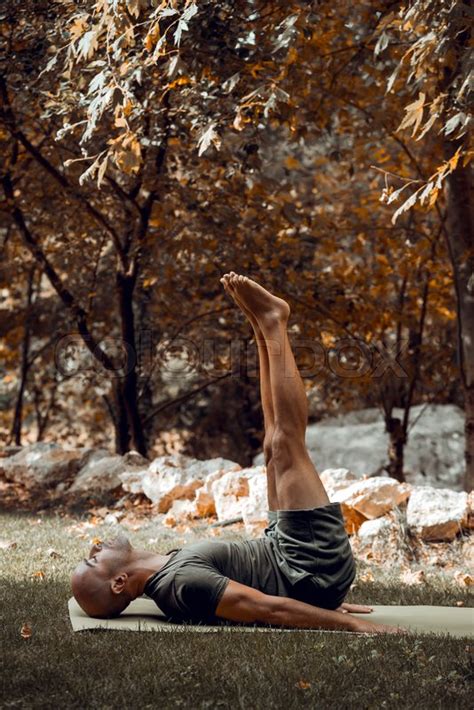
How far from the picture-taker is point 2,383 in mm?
11250

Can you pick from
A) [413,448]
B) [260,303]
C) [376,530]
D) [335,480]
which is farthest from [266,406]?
[413,448]

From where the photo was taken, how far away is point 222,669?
2723 mm

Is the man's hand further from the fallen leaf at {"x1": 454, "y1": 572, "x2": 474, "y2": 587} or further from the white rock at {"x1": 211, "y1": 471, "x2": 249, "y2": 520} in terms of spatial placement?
the white rock at {"x1": 211, "y1": 471, "x2": 249, "y2": 520}

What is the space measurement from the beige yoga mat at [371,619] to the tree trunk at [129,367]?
14.5 ft

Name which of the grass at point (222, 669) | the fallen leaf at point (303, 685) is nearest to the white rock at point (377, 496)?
the grass at point (222, 669)

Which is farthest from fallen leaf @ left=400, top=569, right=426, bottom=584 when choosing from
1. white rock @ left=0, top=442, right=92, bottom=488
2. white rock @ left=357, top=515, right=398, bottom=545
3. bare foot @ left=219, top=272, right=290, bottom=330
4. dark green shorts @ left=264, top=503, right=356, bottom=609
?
white rock @ left=0, top=442, right=92, bottom=488

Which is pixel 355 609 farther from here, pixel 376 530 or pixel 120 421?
pixel 120 421

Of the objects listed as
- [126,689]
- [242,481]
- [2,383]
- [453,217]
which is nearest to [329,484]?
[242,481]

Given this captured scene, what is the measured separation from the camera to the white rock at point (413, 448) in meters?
8.95

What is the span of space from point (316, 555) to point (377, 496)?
199cm

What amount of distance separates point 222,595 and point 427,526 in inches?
85.7

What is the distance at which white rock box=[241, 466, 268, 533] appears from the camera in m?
5.74

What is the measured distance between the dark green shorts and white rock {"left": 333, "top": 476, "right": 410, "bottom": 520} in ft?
6.15

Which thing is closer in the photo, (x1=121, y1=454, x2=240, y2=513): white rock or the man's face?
the man's face
